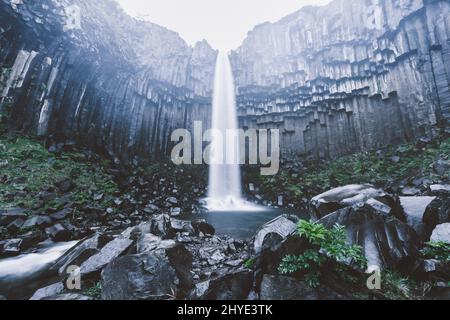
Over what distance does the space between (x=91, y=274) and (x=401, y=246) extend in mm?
5753

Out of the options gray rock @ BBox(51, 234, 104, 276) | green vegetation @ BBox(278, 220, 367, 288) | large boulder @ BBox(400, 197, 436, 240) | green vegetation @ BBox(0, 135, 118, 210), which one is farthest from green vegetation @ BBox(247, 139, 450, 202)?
gray rock @ BBox(51, 234, 104, 276)

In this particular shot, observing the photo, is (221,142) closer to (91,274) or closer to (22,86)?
(22,86)

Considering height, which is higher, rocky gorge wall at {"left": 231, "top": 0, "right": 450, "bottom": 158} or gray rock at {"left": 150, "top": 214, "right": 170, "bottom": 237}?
rocky gorge wall at {"left": 231, "top": 0, "right": 450, "bottom": 158}

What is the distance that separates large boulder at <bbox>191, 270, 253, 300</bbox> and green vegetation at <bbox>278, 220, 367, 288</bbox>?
2.16ft

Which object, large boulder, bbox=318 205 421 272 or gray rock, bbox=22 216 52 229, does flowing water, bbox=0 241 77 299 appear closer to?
gray rock, bbox=22 216 52 229

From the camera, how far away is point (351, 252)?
10.4ft

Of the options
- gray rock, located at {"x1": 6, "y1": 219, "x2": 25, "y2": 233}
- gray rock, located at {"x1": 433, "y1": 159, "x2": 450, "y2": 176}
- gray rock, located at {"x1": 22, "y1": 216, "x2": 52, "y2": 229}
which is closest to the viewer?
gray rock, located at {"x1": 6, "y1": 219, "x2": 25, "y2": 233}

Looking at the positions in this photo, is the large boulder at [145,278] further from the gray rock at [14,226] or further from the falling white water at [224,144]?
the falling white water at [224,144]

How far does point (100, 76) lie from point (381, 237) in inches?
792

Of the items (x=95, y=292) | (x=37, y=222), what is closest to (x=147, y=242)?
(x=95, y=292)

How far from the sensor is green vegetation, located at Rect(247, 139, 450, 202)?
14.7 meters

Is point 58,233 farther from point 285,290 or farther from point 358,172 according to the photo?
point 358,172

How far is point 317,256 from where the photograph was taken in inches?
125

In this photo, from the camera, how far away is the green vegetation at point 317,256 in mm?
3160
